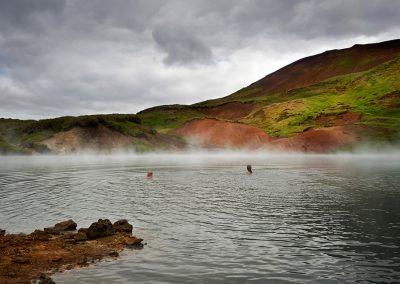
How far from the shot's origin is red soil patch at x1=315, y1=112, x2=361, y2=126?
181875mm

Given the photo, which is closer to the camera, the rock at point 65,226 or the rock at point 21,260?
the rock at point 21,260

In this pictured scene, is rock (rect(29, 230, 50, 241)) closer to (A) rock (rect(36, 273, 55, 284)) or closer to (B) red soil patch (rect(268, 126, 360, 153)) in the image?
(A) rock (rect(36, 273, 55, 284))

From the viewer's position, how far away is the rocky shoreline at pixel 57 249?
1867cm

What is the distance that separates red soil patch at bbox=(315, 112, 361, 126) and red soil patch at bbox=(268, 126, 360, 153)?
495 inches

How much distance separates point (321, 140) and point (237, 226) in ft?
478

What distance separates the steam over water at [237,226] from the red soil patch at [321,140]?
111396 mm

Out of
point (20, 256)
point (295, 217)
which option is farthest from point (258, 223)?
point (20, 256)

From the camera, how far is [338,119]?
188 meters

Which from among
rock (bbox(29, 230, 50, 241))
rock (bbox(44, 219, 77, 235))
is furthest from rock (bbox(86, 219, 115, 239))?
rock (bbox(44, 219, 77, 235))

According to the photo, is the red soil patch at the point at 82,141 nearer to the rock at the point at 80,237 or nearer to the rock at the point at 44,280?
the rock at the point at 80,237

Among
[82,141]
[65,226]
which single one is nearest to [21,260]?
[65,226]

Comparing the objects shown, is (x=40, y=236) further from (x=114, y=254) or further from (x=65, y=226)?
(x=114, y=254)

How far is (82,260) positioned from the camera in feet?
67.2

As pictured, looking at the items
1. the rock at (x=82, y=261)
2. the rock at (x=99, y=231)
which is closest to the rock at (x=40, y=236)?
the rock at (x=99, y=231)
